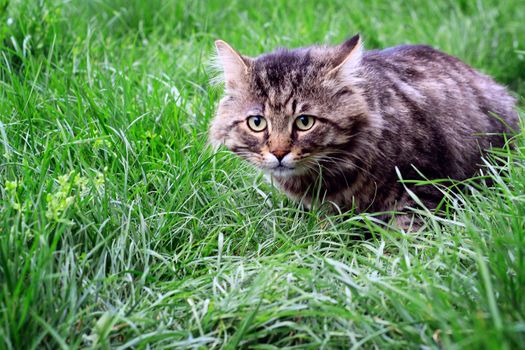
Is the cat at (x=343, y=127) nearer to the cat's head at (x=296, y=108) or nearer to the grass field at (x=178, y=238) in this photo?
A: the cat's head at (x=296, y=108)

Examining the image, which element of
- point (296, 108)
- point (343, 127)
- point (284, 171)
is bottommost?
point (284, 171)

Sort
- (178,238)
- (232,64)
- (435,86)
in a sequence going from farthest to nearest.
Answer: (435,86) < (232,64) < (178,238)

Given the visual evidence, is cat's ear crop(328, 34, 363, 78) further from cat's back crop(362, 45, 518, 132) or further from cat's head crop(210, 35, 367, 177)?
cat's back crop(362, 45, 518, 132)

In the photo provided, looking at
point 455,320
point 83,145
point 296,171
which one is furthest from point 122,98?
point 455,320

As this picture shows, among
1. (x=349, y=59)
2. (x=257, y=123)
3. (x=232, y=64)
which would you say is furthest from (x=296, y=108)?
(x=232, y=64)

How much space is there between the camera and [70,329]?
210 centimetres

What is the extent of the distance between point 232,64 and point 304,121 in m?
0.51

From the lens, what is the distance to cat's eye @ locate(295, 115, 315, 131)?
3.02 meters

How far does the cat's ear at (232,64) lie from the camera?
319 cm

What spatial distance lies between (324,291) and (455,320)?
0.58 metres

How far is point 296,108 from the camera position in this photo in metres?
3.01

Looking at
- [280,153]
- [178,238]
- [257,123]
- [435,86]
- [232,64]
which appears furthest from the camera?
[435,86]

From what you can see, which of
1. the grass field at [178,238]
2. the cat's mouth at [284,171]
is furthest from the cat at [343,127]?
the grass field at [178,238]

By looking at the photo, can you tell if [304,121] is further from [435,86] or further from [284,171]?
[435,86]
